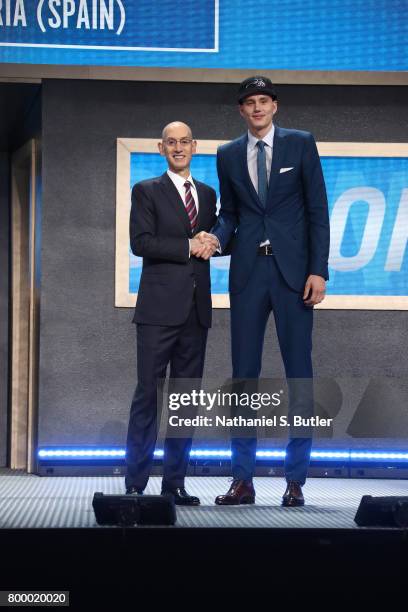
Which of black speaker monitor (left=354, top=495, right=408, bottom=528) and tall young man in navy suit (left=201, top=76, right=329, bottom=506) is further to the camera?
tall young man in navy suit (left=201, top=76, right=329, bottom=506)

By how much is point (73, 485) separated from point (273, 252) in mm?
1848

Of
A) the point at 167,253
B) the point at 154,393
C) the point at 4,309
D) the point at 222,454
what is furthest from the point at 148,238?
the point at 4,309

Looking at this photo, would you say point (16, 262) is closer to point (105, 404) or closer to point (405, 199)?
point (105, 404)

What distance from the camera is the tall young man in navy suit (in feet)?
13.6

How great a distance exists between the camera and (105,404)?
19.8 feet

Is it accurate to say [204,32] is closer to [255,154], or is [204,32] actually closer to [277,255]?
[255,154]

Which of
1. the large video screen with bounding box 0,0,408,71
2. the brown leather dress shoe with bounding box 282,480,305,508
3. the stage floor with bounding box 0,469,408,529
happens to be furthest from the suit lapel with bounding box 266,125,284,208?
the large video screen with bounding box 0,0,408,71

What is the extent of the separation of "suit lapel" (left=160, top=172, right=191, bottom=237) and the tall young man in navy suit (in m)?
0.15

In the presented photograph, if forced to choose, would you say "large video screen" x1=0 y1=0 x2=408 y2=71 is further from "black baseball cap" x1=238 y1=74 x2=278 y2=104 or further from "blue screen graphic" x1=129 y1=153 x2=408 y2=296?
"black baseball cap" x1=238 y1=74 x2=278 y2=104

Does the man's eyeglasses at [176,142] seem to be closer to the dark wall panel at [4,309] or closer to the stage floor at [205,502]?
the stage floor at [205,502]

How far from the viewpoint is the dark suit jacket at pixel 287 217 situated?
4.16 meters

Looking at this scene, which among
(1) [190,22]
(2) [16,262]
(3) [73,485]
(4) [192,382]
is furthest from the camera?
(2) [16,262]
